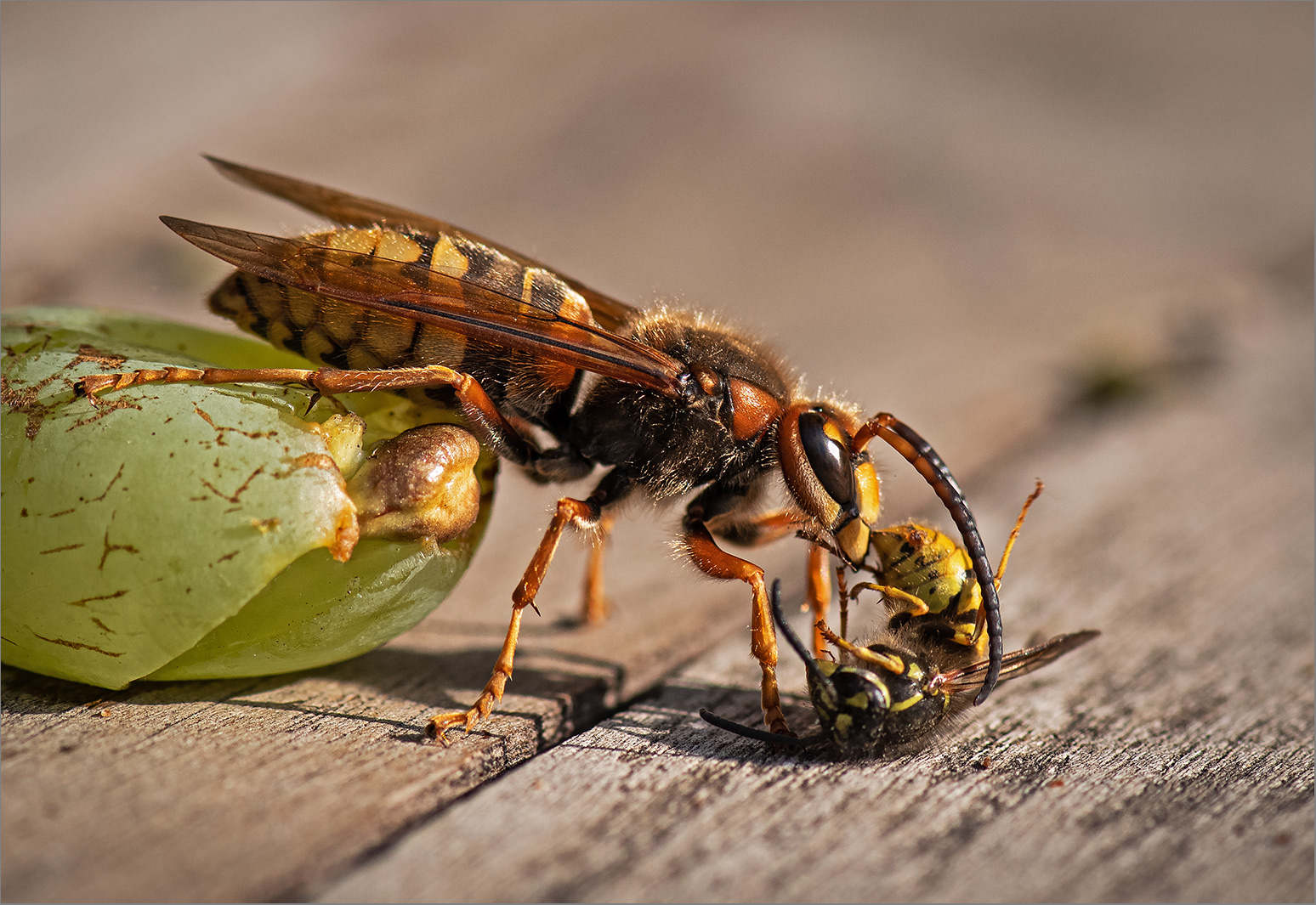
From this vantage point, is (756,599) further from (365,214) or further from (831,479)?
(365,214)

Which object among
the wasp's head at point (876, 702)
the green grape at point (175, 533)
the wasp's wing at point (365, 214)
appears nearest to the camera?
the green grape at point (175, 533)

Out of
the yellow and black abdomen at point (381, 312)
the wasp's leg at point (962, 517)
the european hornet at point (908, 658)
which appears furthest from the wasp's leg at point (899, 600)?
the yellow and black abdomen at point (381, 312)

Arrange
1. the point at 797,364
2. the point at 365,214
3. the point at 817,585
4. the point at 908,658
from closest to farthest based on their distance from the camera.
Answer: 1. the point at 908,658
2. the point at 817,585
3. the point at 365,214
4. the point at 797,364

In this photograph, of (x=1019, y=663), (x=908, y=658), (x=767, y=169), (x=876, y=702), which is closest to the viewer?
(x=876, y=702)

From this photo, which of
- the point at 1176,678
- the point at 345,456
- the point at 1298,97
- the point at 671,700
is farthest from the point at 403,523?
the point at 1298,97

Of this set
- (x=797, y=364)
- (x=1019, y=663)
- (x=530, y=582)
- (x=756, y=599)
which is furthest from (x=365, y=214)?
(x=1019, y=663)

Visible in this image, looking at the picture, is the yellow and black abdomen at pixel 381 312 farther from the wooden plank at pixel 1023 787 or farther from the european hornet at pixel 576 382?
the wooden plank at pixel 1023 787
